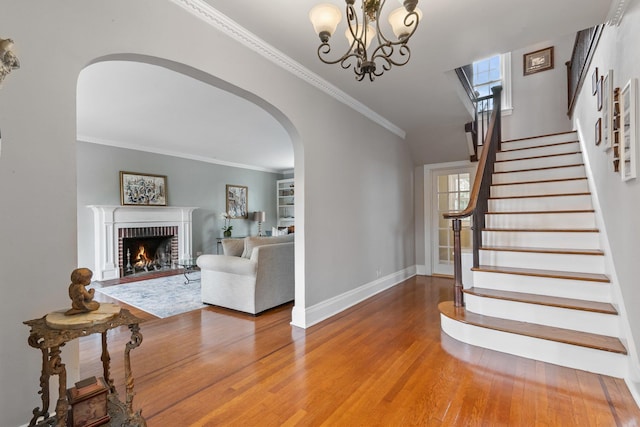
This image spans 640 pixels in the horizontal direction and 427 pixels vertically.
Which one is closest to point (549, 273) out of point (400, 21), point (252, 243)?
point (400, 21)

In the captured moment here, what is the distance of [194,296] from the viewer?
4270 mm

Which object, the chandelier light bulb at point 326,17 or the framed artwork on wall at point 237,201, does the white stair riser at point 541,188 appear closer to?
the chandelier light bulb at point 326,17

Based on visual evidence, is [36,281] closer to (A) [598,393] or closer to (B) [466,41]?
(A) [598,393]

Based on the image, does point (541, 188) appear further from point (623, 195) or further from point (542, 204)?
point (623, 195)

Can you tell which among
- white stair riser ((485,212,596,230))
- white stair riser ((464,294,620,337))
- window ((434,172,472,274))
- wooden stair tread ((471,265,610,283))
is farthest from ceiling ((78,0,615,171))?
white stair riser ((464,294,620,337))

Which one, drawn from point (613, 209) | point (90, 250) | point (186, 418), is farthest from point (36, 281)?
point (90, 250)

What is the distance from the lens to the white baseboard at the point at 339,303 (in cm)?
303

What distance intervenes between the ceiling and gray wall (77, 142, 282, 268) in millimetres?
297

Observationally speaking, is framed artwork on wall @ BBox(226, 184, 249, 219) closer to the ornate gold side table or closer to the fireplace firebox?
the fireplace firebox

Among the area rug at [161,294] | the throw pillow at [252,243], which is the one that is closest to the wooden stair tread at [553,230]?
the throw pillow at [252,243]

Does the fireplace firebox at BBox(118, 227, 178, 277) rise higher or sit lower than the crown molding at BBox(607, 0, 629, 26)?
lower

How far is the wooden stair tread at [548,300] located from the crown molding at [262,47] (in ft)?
8.31

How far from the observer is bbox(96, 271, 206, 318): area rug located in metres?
3.72

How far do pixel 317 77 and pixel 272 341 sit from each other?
8.73 ft
